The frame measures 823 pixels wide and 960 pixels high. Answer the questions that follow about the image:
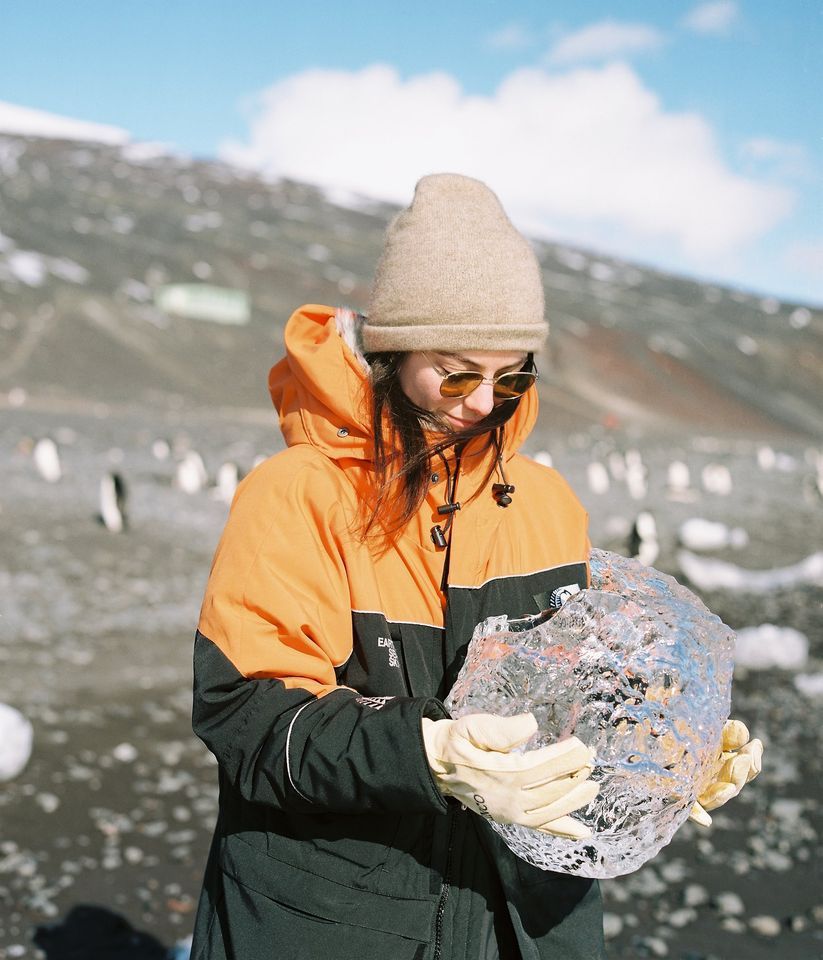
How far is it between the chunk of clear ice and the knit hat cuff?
1.83 ft

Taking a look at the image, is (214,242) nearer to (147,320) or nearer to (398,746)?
(147,320)

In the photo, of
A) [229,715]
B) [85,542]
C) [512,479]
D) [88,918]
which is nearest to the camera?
[229,715]

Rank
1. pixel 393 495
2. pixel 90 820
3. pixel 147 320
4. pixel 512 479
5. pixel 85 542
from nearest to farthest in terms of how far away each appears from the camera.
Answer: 1. pixel 393 495
2. pixel 512 479
3. pixel 90 820
4. pixel 85 542
5. pixel 147 320

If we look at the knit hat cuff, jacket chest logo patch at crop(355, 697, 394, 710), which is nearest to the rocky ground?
jacket chest logo patch at crop(355, 697, 394, 710)

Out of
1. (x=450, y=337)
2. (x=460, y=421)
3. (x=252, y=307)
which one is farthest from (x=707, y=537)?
(x=252, y=307)

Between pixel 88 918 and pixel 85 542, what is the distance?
23.6ft

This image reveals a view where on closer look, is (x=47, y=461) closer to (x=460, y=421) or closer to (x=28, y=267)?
(x=460, y=421)

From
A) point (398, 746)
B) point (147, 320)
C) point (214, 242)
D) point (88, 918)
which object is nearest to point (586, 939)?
point (398, 746)

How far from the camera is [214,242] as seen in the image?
5441 cm

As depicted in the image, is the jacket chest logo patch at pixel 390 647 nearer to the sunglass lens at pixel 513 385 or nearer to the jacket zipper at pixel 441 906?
the jacket zipper at pixel 441 906

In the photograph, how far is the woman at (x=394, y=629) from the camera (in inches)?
67.8

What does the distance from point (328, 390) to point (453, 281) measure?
343 mm

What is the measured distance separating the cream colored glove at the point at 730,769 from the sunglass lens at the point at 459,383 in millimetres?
899

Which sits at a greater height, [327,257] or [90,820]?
[90,820]
